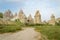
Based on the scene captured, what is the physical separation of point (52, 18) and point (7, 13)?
5613 cm

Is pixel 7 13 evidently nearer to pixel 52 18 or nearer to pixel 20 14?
pixel 20 14

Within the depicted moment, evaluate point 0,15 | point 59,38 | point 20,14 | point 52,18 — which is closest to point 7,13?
point 20,14

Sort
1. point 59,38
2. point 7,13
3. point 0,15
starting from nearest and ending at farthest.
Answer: point 59,38, point 0,15, point 7,13

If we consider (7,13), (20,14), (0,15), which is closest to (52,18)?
(20,14)

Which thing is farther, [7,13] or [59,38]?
[7,13]

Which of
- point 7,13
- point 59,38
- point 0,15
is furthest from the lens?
point 7,13

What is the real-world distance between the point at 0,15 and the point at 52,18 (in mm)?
95582

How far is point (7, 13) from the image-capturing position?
19162 cm

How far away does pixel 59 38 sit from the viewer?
57.9 feet

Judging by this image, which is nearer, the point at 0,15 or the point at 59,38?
the point at 59,38

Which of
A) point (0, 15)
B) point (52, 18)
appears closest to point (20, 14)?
point (52, 18)

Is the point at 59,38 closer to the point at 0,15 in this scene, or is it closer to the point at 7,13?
the point at 0,15

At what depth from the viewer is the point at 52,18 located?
199000 mm

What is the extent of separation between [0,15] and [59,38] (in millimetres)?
103169
